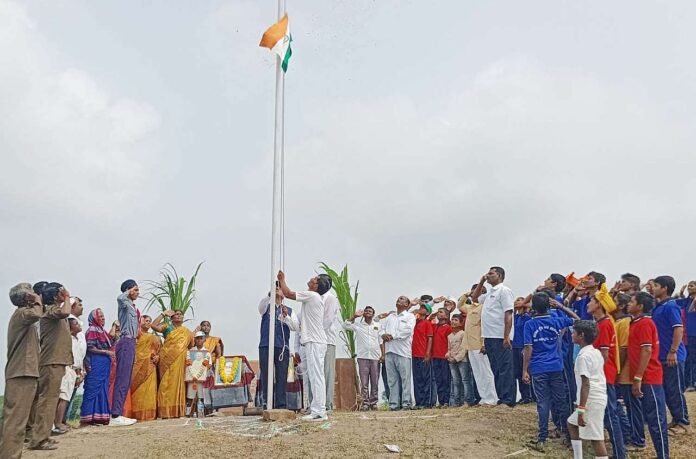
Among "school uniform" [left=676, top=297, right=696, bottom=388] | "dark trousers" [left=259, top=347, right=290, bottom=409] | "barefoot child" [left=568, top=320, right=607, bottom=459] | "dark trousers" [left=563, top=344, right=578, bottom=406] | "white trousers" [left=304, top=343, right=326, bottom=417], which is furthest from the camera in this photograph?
"school uniform" [left=676, top=297, right=696, bottom=388]

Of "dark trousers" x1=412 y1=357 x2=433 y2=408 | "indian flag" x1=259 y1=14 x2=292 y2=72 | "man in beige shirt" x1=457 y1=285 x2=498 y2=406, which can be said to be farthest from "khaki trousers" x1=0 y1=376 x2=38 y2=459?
"dark trousers" x1=412 y1=357 x2=433 y2=408

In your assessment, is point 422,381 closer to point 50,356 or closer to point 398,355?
point 398,355

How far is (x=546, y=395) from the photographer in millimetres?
7863

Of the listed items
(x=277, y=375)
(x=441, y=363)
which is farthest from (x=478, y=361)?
(x=277, y=375)

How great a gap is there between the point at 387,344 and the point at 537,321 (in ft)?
13.7

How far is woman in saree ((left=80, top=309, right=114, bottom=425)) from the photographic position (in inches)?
363

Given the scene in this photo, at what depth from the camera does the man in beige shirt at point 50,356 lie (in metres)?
7.65

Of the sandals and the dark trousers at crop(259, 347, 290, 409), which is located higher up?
the dark trousers at crop(259, 347, 290, 409)

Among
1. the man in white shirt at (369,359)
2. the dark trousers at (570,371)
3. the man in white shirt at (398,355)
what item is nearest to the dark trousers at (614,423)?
the dark trousers at (570,371)

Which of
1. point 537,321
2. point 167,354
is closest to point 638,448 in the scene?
point 537,321

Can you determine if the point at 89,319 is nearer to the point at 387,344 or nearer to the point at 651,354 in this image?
the point at 387,344

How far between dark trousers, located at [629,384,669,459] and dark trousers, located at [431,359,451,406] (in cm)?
383

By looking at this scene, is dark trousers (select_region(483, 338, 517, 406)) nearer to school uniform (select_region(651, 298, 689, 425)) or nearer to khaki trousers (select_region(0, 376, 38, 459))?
school uniform (select_region(651, 298, 689, 425))

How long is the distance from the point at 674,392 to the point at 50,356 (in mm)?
7807
